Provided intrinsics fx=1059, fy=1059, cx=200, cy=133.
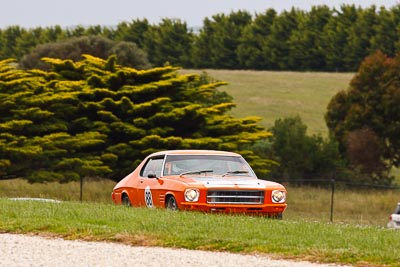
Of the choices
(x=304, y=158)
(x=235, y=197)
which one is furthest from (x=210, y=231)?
(x=304, y=158)

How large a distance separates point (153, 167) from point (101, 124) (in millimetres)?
20600

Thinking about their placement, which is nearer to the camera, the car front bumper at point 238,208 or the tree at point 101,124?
the car front bumper at point 238,208

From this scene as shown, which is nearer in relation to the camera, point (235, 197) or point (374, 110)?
point (235, 197)

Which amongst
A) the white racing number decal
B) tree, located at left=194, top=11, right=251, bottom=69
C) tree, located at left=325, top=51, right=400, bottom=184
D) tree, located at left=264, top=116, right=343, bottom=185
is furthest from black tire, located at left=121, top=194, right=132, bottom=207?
tree, located at left=194, top=11, right=251, bottom=69

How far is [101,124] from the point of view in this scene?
4028 centimetres

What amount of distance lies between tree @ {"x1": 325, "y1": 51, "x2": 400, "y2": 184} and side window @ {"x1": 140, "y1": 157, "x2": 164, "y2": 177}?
93.1 feet

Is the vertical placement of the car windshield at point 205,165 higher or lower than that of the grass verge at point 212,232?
higher

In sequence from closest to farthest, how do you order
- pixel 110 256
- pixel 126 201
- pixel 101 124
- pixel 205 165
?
1. pixel 110 256
2. pixel 205 165
3. pixel 126 201
4. pixel 101 124

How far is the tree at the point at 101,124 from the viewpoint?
38969 mm

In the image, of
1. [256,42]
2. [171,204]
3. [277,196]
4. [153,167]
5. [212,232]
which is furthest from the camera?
[256,42]

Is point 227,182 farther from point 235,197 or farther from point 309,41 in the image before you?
point 309,41

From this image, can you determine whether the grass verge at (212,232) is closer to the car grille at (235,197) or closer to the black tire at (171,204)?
the black tire at (171,204)

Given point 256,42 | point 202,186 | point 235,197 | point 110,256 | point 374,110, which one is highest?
point 256,42

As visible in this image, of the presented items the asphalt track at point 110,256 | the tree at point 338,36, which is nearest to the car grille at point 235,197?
the asphalt track at point 110,256
